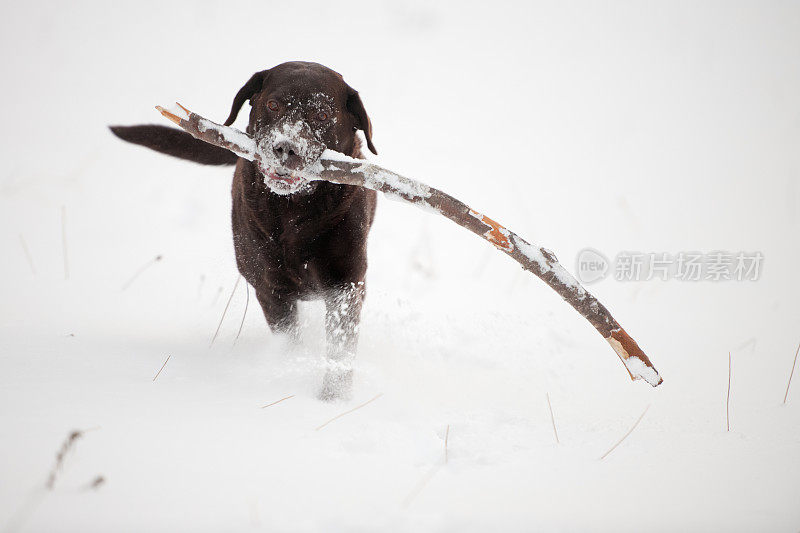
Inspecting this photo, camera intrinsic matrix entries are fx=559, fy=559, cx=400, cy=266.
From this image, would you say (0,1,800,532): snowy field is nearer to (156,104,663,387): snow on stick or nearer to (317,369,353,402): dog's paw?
(317,369,353,402): dog's paw

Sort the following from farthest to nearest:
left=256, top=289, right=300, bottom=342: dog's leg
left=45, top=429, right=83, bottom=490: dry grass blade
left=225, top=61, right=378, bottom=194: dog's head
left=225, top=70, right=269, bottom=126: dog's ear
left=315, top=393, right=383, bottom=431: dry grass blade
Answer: left=256, top=289, right=300, bottom=342: dog's leg
left=225, top=70, right=269, bottom=126: dog's ear
left=225, top=61, right=378, bottom=194: dog's head
left=315, top=393, right=383, bottom=431: dry grass blade
left=45, top=429, right=83, bottom=490: dry grass blade

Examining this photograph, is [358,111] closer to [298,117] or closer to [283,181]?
[298,117]

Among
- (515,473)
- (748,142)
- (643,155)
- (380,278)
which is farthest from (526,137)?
(515,473)

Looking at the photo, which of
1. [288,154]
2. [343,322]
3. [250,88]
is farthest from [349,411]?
[250,88]

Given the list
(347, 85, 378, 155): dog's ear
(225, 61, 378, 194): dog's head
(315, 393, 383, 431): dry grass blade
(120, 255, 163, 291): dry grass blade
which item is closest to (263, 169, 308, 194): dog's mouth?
(225, 61, 378, 194): dog's head

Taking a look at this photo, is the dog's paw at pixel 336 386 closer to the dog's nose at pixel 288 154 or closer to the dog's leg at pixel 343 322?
Answer: the dog's leg at pixel 343 322

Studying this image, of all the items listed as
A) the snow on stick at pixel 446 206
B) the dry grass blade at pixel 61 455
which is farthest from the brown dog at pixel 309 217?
the dry grass blade at pixel 61 455

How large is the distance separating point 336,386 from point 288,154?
2.90ft

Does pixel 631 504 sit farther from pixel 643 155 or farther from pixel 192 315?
pixel 643 155

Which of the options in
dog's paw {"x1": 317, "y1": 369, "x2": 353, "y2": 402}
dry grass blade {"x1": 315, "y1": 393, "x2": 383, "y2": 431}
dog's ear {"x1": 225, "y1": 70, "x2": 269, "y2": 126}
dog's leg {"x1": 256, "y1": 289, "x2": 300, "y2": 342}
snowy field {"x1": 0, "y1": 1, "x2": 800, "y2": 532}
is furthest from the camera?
dog's leg {"x1": 256, "y1": 289, "x2": 300, "y2": 342}

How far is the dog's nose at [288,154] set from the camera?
6.06 feet

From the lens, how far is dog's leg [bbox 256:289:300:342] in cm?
252

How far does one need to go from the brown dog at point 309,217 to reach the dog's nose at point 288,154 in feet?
0.42

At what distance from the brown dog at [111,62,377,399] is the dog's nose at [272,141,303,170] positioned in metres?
0.13
